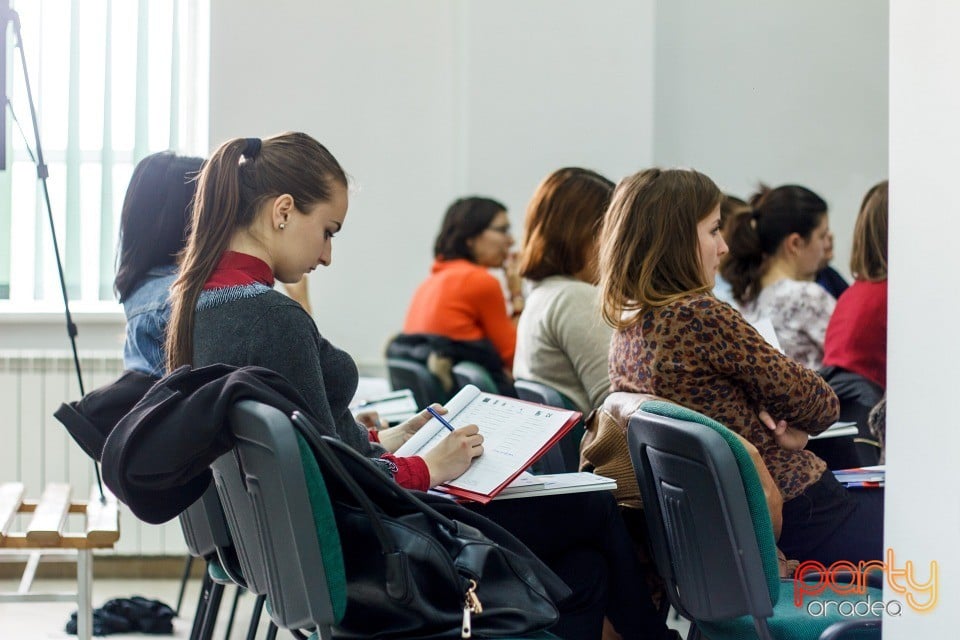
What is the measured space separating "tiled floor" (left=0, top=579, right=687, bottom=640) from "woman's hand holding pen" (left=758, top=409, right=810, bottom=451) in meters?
1.41

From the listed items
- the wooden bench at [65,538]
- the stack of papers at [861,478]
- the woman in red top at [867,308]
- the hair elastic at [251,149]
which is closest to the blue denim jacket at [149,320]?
the wooden bench at [65,538]

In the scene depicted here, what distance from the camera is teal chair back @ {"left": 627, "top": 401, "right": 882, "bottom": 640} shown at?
5.58 ft

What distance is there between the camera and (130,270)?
2.46 m

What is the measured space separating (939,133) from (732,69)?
10.7 feet

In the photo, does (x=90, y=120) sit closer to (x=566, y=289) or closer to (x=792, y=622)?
(x=566, y=289)

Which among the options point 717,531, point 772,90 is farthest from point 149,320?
point 772,90

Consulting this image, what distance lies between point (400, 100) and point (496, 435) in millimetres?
2822

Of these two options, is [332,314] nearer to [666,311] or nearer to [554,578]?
[666,311]

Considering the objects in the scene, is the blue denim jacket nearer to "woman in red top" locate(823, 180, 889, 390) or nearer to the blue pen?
the blue pen

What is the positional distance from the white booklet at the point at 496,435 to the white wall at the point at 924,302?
60 cm

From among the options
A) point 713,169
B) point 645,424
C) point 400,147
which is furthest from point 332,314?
point 645,424

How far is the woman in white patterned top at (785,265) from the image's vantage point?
3568mm

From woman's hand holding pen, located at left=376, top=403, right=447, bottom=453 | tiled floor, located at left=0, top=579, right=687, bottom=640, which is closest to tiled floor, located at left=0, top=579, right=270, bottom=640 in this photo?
tiled floor, located at left=0, top=579, right=687, bottom=640

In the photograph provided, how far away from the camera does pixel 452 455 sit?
188 centimetres
